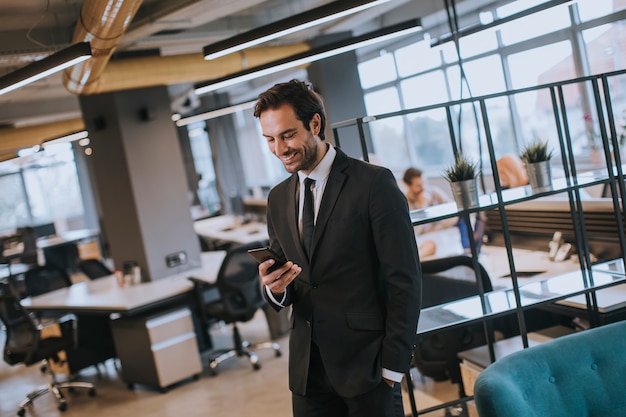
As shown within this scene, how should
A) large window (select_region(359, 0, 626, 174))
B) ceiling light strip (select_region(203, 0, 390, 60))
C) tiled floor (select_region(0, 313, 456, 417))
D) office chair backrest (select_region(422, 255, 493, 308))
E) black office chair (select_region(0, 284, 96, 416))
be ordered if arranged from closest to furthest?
office chair backrest (select_region(422, 255, 493, 308)) < ceiling light strip (select_region(203, 0, 390, 60)) < tiled floor (select_region(0, 313, 456, 417)) < black office chair (select_region(0, 284, 96, 416)) < large window (select_region(359, 0, 626, 174))

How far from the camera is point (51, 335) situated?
6645 millimetres

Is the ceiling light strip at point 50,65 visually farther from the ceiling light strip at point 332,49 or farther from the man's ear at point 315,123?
the man's ear at point 315,123

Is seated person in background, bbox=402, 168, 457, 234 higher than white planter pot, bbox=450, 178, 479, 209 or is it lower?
lower

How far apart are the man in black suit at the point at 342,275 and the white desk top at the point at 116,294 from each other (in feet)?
12.7

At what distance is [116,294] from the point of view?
257 inches

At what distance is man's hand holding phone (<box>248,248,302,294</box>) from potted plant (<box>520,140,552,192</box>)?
1509 millimetres

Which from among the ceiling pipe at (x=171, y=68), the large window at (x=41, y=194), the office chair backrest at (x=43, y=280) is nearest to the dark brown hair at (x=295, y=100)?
the ceiling pipe at (x=171, y=68)

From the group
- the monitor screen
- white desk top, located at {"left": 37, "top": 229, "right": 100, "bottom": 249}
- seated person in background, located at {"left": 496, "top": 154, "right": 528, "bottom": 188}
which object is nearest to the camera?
seated person in background, located at {"left": 496, "top": 154, "right": 528, "bottom": 188}

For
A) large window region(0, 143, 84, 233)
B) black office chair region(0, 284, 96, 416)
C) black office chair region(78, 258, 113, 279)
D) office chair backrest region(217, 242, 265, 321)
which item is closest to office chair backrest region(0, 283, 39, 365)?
black office chair region(0, 284, 96, 416)

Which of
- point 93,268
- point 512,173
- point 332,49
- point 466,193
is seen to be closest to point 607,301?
point 466,193

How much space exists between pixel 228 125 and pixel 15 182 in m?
6.57

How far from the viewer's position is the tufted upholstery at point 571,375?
7.12ft

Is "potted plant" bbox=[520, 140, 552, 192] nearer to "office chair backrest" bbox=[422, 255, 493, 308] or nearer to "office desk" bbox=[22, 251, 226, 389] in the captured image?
"office chair backrest" bbox=[422, 255, 493, 308]

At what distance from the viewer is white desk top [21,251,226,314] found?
19.9ft
